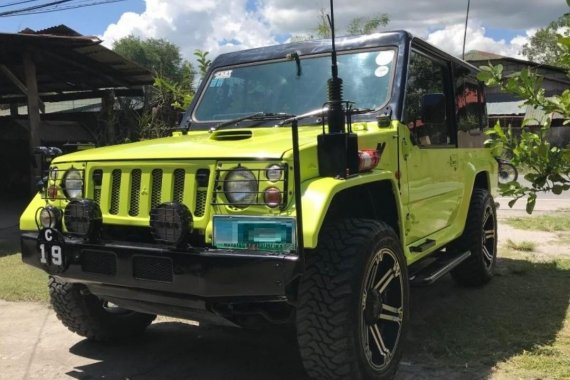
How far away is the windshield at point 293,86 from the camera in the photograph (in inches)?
167

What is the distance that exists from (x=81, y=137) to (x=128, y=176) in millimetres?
11977

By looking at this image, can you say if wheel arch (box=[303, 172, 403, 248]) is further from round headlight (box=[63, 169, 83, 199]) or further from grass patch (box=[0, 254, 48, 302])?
grass patch (box=[0, 254, 48, 302])

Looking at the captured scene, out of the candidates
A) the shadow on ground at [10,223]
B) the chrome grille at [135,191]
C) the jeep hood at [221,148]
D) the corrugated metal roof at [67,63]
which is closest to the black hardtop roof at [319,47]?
the jeep hood at [221,148]

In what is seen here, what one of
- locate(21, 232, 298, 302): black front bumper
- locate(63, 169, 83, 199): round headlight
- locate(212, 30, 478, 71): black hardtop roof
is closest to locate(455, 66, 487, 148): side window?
locate(212, 30, 478, 71): black hardtop roof

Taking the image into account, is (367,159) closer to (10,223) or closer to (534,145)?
(534,145)

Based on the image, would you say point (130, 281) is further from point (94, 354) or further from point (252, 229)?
point (94, 354)

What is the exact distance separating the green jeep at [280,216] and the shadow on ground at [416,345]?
303mm

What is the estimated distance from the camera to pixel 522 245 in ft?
24.9

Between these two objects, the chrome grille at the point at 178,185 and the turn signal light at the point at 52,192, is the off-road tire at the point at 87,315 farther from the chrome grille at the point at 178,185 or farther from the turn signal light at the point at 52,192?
the chrome grille at the point at 178,185

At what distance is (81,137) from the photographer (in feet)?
47.8

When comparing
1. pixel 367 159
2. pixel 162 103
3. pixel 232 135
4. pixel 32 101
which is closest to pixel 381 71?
Result: pixel 367 159

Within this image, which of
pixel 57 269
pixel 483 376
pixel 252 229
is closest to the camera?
pixel 252 229

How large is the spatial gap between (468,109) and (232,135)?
2974mm

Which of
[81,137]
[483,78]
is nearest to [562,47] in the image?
[483,78]
